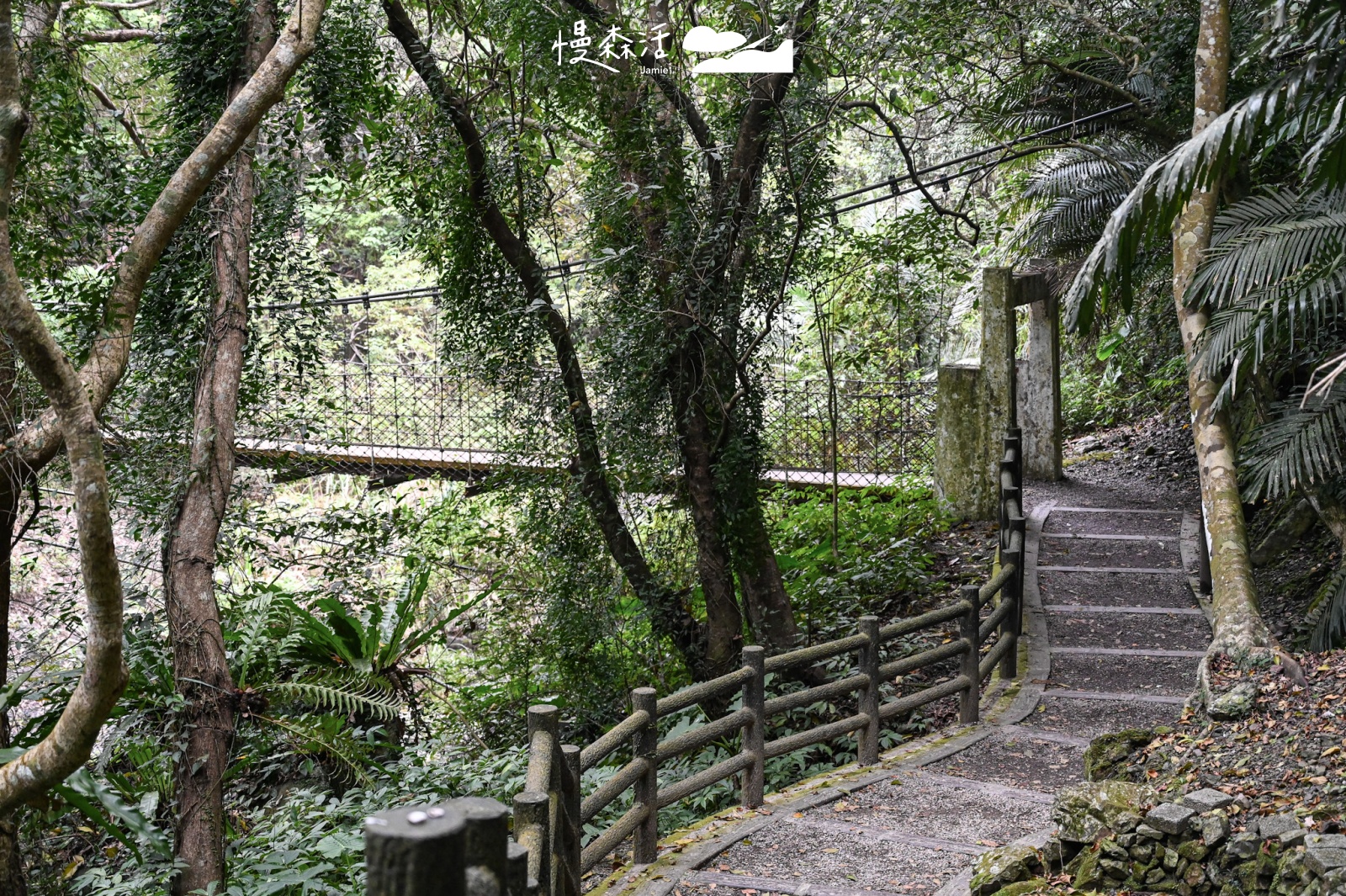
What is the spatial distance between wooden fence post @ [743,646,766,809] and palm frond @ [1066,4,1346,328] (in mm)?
3003

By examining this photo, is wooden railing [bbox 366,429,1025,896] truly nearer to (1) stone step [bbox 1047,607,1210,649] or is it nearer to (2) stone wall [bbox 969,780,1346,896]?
(1) stone step [bbox 1047,607,1210,649]

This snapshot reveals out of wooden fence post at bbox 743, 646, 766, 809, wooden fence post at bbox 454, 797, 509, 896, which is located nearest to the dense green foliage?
wooden fence post at bbox 743, 646, 766, 809

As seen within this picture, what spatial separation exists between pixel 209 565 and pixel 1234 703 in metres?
4.88

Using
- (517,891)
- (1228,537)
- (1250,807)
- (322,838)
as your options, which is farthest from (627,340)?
(517,891)

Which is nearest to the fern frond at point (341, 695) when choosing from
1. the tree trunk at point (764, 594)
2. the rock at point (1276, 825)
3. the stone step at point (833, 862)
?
the stone step at point (833, 862)

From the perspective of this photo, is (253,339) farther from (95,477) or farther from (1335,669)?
(1335,669)

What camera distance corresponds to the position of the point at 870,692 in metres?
6.45

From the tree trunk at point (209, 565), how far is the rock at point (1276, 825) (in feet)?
13.6

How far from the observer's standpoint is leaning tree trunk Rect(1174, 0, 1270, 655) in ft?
19.7

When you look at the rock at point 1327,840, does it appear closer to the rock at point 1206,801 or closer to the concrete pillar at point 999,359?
the rock at point 1206,801

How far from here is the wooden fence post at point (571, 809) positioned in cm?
389

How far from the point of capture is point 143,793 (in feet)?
17.1

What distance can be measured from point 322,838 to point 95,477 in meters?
2.48
